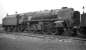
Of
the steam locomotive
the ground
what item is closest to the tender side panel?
the steam locomotive

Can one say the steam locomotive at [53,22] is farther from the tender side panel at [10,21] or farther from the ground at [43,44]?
the ground at [43,44]

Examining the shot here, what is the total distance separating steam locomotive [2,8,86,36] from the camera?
19.0 m

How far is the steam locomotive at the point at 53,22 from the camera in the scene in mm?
18984

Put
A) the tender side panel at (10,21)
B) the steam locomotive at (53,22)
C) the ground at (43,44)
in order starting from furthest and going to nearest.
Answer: the tender side panel at (10,21) → the steam locomotive at (53,22) → the ground at (43,44)

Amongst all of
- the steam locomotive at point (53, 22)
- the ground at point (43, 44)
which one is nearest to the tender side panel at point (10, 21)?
the steam locomotive at point (53, 22)

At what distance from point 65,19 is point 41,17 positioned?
221 inches

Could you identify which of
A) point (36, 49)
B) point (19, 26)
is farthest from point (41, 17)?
point (36, 49)

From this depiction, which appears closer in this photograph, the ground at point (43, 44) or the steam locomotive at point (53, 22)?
the ground at point (43, 44)

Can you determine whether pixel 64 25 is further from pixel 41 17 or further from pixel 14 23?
pixel 14 23

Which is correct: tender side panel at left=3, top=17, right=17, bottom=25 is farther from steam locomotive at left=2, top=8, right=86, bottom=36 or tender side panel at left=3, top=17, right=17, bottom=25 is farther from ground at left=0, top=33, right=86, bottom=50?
ground at left=0, top=33, right=86, bottom=50

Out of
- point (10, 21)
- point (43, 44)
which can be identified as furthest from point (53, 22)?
point (10, 21)

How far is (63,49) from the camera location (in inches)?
286

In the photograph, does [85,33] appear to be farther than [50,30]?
No

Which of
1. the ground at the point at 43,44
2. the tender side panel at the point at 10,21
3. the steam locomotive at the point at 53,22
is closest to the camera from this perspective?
the ground at the point at 43,44
